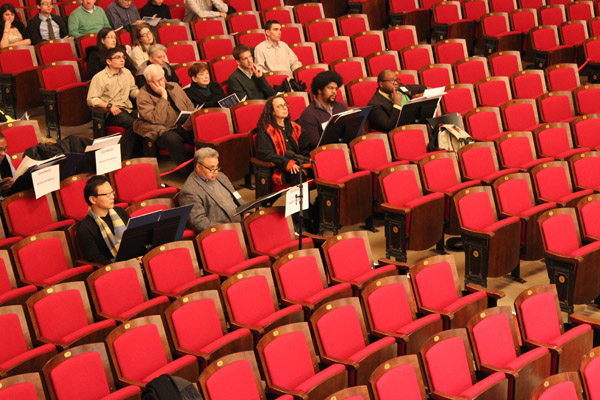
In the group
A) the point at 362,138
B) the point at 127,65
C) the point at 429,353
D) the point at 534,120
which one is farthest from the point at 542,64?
the point at 429,353

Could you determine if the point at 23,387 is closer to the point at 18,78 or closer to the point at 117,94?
the point at 117,94

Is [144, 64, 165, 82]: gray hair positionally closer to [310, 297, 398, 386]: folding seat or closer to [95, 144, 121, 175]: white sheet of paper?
[95, 144, 121, 175]: white sheet of paper

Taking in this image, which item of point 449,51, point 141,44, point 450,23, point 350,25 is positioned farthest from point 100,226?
point 450,23

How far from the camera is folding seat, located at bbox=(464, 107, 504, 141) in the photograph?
425cm

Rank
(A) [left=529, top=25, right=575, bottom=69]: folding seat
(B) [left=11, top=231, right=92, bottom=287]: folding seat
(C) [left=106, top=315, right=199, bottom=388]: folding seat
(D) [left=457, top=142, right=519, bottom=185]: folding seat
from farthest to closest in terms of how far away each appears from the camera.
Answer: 1. (A) [left=529, top=25, right=575, bottom=69]: folding seat
2. (D) [left=457, top=142, right=519, bottom=185]: folding seat
3. (B) [left=11, top=231, right=92, bottom=287]: folding seat
4. (C) [left=106, top=315, right=199, bottom=388]: folding seat

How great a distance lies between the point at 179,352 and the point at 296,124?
5.22 ft

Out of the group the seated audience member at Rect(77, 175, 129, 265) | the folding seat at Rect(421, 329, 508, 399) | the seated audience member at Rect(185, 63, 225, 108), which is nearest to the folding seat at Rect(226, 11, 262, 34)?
the seated audience member at Rect(185, 63, 225, 108)

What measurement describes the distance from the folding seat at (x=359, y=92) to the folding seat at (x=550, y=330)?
6.21 feet

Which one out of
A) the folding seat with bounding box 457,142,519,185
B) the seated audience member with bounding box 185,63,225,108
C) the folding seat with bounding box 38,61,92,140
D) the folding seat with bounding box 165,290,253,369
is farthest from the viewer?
the folding seat with bounding box 38,61,92,140

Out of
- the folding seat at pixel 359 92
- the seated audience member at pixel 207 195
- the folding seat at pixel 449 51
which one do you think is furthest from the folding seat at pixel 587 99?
the seated audience member at pixel 207 195

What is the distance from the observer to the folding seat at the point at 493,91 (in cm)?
461

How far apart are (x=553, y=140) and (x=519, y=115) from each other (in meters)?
0.31

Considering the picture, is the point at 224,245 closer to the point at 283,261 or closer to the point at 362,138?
the point at 283,261

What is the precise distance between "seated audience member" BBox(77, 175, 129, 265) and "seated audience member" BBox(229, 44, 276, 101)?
1.41 m
